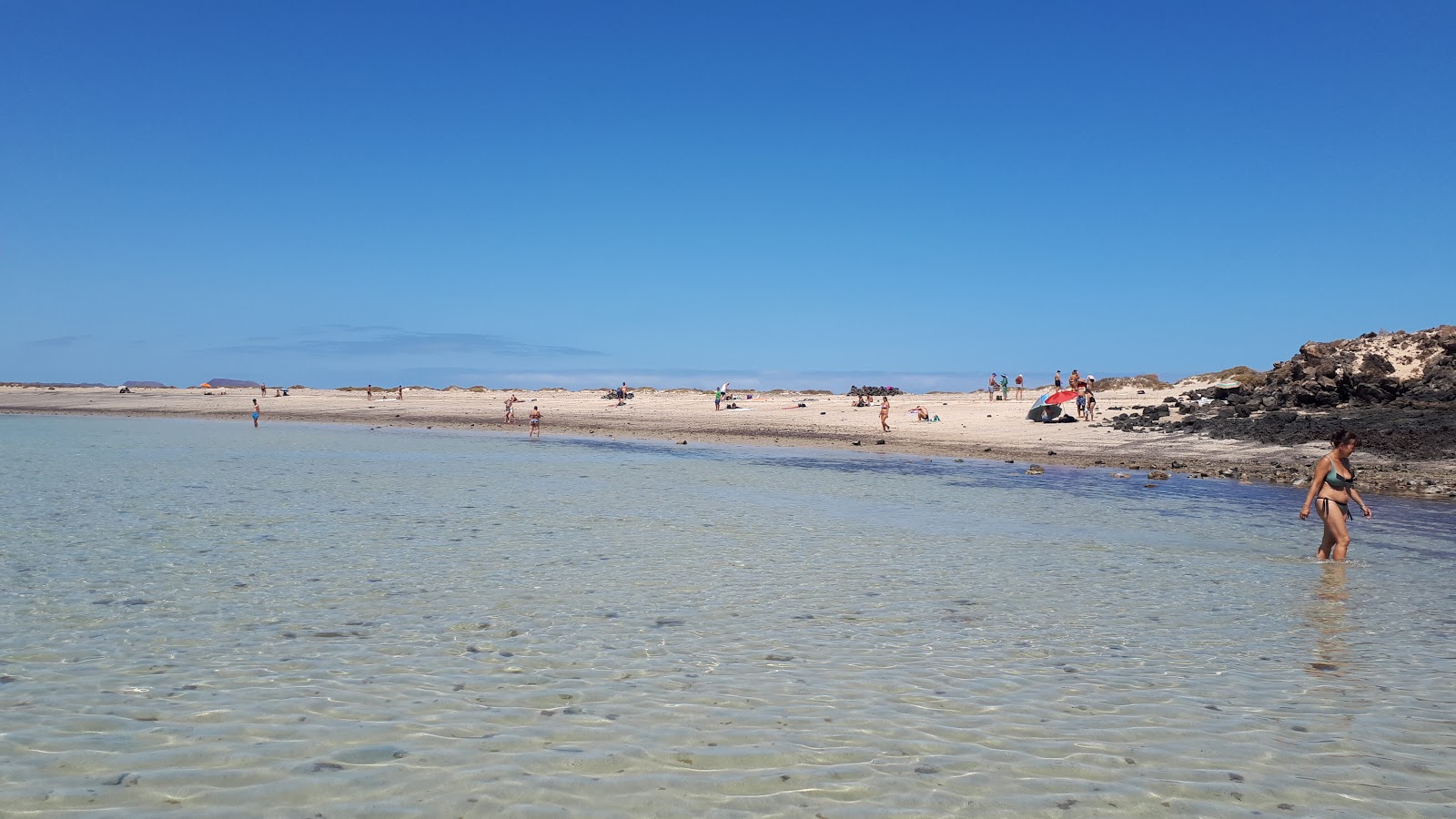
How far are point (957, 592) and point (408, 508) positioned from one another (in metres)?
11.6

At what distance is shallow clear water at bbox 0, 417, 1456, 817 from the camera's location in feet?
18.1

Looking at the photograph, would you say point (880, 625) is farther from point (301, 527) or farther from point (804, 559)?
point (301, 527)

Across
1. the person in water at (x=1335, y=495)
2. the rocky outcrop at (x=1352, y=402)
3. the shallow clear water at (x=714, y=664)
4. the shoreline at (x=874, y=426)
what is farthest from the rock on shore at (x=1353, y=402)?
the person in water at (x=1335, y=495)

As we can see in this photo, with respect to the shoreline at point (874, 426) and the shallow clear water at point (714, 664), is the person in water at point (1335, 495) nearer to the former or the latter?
the shallow clear water at point (714, 664)

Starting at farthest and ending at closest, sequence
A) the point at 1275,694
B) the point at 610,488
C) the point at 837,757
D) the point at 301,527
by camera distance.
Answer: the point at 610,488 → the point at 301,527 → the point at 1275,694 → the point at 837,757

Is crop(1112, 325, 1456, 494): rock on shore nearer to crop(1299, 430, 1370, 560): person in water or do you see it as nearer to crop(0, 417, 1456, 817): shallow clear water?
crop(0, 417, 1456, 817): shallow clear water

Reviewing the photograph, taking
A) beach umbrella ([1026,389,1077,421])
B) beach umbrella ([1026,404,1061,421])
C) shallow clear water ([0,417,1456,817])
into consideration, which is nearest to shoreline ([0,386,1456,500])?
beach umbrella ([1026,404,1061,421])

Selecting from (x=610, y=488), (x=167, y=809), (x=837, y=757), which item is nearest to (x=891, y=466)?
(x=610, y=488)

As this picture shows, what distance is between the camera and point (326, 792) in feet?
17.3

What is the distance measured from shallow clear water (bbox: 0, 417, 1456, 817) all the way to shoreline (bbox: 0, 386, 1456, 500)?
9273 millimetres

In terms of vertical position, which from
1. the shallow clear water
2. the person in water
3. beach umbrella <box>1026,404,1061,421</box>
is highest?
beach umbrella <box>1026,404,1061,421</box>

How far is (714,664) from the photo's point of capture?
8047 millimetres

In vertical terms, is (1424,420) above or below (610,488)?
above

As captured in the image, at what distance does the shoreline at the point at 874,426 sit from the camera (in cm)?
2664
